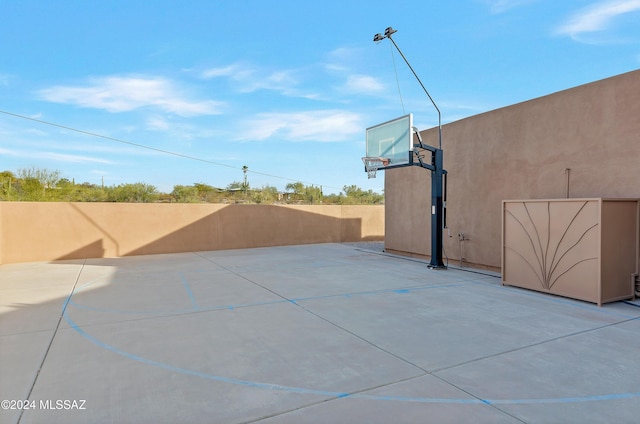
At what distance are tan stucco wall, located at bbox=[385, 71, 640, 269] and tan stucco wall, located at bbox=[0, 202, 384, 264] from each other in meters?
6.34

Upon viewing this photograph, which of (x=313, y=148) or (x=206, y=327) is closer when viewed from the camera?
(x=206, y=327)

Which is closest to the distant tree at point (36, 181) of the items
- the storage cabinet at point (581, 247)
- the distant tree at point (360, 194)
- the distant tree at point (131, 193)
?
the distant tree at point (131, 193)

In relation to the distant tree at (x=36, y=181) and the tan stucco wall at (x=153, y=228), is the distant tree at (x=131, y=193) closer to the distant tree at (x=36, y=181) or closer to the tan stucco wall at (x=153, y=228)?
the distant tree at (x=36, y=181)

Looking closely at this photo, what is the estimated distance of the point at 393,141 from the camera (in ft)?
33.9

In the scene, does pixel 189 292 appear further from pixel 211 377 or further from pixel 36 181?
pixel 36 181

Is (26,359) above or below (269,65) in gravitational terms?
below

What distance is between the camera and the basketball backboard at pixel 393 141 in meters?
9.67

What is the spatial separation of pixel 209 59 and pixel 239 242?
8.64 metres

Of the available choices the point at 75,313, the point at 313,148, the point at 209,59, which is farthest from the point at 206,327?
the point at 313,148

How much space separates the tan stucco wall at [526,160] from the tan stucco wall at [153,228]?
634cm

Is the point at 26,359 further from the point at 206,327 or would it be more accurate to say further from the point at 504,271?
the point at 504,271

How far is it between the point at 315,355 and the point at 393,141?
793cm

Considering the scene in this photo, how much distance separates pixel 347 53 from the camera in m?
12.9

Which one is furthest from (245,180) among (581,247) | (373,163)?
(581,247)
